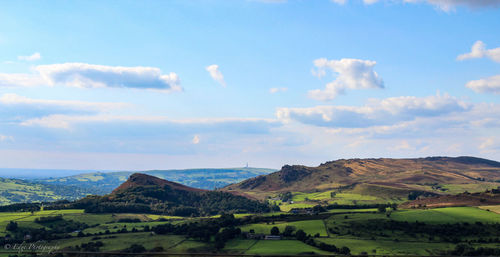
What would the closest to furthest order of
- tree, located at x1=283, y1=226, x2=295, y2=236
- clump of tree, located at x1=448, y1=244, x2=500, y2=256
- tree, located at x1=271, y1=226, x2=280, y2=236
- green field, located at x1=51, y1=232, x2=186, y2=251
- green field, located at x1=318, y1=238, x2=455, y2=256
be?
1. clump of tree, located at x1=448, y1=244, x2=500, y2=256
2. green field, located at x1=318, y1=238, x2=455, y2=256
3. green field, located at x1=51, y1=232, x2=186, y2=251
4. tree, located at x1=283, y1=226, x2=295, y2=236
5. tree, located at x1=271, y1=226, x2=280, y2=236

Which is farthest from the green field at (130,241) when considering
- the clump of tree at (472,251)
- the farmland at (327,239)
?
the clump of tree at (472,251)

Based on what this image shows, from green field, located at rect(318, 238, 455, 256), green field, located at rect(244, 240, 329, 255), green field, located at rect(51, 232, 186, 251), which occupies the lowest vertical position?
green field, located at rect(51, 232, 186, 251)

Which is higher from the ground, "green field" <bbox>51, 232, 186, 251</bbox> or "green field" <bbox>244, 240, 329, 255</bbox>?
"green field" <bbox>244, 240, 329, 255</bbox>

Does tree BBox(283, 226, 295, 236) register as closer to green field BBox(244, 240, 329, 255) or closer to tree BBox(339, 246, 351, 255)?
green field BBox(244, 240, 329, 255)

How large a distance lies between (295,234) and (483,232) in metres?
79.3

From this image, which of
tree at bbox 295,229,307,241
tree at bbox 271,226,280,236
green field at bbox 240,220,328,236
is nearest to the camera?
tree at bbox 295,229,307,241

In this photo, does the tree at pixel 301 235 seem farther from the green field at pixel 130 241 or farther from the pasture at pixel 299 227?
the green field at pixel 130 241

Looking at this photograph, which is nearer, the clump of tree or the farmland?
the clump of tree

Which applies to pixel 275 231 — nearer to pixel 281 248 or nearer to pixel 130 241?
pixel 281 248

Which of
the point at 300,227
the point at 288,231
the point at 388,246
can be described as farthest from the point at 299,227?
the point at 388,246

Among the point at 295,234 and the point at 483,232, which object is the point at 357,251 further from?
the point at 483,232

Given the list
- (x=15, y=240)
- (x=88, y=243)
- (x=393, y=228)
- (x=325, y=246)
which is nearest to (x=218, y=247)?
(x=325, y=246)

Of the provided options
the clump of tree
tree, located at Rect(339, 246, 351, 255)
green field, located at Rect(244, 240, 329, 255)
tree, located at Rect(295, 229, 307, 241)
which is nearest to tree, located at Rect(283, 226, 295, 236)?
tree, located at Rect(295, 229, 307, 241)

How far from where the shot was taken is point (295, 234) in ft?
580
